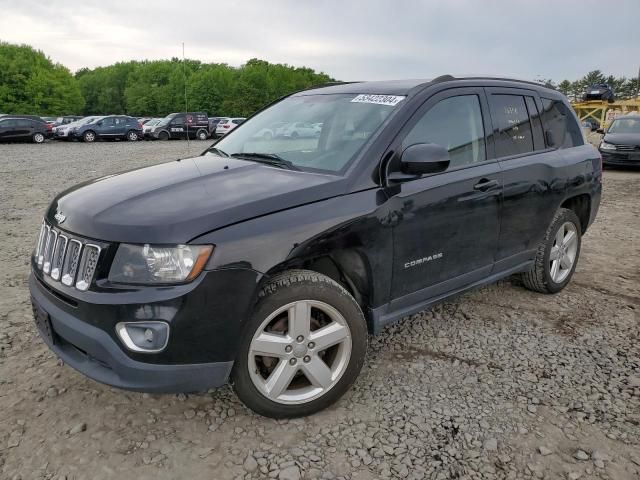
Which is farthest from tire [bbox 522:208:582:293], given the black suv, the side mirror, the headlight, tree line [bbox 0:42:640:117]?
tree line [bbox 0:42:640:117]

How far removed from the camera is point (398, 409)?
2.80m

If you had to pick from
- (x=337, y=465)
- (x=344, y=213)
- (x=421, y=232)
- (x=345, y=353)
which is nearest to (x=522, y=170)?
(x=421, y=232)

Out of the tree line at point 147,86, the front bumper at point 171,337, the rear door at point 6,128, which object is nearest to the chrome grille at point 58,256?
the front bumper at point 171,337

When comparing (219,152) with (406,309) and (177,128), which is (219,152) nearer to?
(406,309)

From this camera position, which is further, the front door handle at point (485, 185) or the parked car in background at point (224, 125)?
the parked car in background at point (224, 125)

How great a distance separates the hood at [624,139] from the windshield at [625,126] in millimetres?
456

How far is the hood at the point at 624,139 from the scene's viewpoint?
13305 millimetres

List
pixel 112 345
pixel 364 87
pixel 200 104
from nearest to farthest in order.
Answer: pixel 112 345, pixel 364 87, pixel 200 104

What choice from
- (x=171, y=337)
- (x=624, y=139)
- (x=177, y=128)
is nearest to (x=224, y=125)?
(x=177, y=128)

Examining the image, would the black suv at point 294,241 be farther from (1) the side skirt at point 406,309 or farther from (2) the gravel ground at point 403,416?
(2) the gravel ground at point 403,416

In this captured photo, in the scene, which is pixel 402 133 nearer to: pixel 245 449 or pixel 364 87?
pixel 364 87

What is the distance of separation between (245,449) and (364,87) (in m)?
2.43

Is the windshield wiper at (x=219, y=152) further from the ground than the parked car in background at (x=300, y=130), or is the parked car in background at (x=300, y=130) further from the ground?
the parked car in background at (x=300, y=130)

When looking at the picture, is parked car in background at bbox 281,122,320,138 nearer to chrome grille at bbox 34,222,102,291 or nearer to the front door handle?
the front door handle
